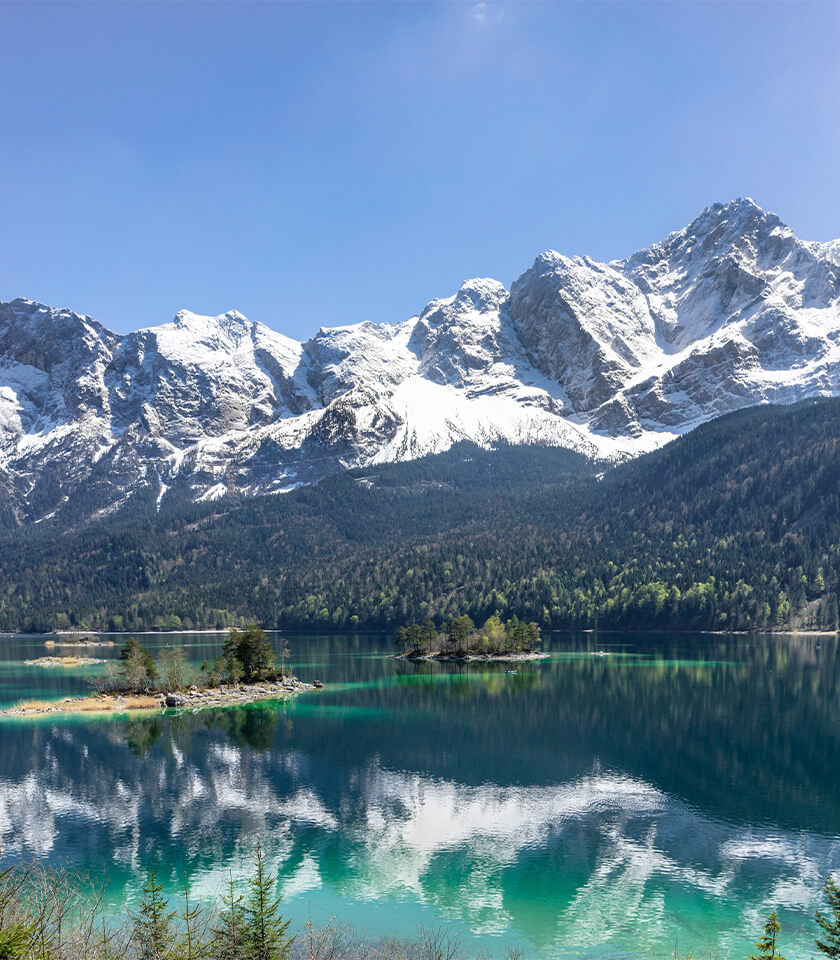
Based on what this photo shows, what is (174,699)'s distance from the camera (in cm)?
11838

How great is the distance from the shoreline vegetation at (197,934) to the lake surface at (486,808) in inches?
81.8

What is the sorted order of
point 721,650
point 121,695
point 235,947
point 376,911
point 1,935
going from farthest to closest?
point 721,650, point 121,695, point 376,911, point 235,947, point 1,935

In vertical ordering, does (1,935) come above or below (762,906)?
above

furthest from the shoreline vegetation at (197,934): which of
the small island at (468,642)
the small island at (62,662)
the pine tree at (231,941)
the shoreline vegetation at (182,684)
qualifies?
the small island at (468,642)

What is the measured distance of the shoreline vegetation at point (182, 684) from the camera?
116250 millimetres

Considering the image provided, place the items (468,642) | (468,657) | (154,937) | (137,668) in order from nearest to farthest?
1. (154,937)
2. (137,668)
3. (468,657)
4. (468,642)

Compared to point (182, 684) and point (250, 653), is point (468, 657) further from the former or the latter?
point (182, 684)

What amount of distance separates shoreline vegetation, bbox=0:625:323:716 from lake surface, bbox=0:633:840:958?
8633 mm

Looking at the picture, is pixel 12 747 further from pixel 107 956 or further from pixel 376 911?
pixel 107 956

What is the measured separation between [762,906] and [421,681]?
97995 mm

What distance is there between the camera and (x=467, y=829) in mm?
56656

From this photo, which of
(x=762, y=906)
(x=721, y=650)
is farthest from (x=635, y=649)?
(x=762, y=906)

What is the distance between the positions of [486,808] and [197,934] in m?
30.6

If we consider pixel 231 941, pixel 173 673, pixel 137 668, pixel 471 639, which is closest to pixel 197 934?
pixel 231 941
